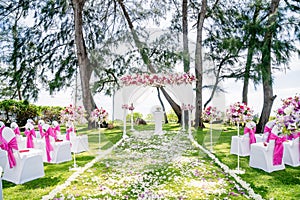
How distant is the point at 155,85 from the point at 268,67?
3598 millimetres

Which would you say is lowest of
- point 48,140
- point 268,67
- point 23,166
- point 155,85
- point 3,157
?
point 23,166

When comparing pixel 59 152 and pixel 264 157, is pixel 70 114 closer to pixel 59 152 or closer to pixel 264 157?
pixel 59 152

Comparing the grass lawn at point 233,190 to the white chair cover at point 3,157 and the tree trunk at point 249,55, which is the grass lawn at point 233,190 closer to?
the white chair cover at point 3,157

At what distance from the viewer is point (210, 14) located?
1156 cm

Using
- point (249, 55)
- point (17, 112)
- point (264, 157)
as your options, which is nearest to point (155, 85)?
point (249, 55)

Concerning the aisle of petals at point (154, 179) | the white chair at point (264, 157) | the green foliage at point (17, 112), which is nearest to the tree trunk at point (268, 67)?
the aisle of petals at point (154, 179)

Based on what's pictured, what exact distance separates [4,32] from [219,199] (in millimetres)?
10986

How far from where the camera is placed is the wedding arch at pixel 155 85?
9.34 meters

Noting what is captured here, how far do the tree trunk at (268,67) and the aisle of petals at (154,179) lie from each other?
3.93m

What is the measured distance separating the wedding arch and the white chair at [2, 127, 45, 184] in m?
4.85

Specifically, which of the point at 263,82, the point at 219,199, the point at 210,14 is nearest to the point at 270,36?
the point at 263,82

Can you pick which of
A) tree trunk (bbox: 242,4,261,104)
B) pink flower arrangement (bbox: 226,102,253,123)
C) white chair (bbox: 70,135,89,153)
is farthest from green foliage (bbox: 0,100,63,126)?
pink flower arrangement (bbox: 226,102,253,123)

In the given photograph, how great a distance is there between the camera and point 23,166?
4.11 meters

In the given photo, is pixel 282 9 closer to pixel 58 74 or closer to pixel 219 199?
pixel 219 199
